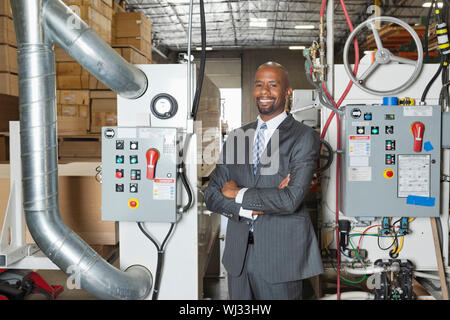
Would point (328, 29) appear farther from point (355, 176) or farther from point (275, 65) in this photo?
point (355, 176)

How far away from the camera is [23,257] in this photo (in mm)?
1971

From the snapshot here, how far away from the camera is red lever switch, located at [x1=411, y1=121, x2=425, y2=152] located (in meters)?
2.05

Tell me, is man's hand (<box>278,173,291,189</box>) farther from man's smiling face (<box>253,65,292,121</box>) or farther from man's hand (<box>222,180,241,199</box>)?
man's smiling face (<box>253,65,292,121</box>)

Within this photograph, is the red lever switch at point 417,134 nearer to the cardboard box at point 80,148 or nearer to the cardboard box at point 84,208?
the cardboard box at point 84,208

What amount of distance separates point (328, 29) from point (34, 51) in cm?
161

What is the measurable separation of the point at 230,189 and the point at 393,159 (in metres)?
0.95

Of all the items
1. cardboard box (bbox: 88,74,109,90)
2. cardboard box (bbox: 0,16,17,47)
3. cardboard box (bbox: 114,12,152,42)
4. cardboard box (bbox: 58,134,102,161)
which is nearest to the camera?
cardboard box (bbox: 0,16,17,47)

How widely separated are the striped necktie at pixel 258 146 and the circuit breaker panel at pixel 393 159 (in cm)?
52

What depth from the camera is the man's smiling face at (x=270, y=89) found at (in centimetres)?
187

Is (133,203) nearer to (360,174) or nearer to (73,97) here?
(360,174)

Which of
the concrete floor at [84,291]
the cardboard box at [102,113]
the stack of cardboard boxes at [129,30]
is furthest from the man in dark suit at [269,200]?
the stack of cardboard boxes at [129,30]

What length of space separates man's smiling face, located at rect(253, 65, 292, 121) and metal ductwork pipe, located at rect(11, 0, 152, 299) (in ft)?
2.10

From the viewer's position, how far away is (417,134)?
6.72 ft

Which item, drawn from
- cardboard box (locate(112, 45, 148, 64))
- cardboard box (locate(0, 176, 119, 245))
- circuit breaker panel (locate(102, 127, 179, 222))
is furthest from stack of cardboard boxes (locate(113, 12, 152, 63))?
circuit breaker panel (locate(102, 127, 179, 222))
